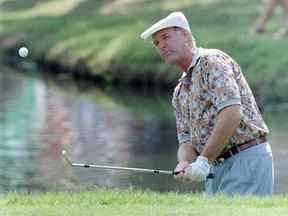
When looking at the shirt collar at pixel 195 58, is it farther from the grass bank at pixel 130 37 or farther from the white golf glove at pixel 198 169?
the grass bank at pixel 130 37

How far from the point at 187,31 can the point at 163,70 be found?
595 inches

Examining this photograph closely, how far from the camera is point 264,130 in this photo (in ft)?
19.9

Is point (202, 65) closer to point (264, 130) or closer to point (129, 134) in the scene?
point (264, 130)

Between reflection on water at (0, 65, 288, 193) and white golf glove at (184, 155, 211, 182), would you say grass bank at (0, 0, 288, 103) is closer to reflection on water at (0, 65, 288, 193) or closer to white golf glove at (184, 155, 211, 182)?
reflection on water at (0, 65, 288, 193)

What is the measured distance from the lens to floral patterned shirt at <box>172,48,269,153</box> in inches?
231

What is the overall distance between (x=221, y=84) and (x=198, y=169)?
0.46 metres

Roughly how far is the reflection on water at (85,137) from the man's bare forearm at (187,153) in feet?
14.4

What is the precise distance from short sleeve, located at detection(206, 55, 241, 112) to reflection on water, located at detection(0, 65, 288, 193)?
483cm

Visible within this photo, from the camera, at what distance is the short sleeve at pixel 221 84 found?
19.2 feet

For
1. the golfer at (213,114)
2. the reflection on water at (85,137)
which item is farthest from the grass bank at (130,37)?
the golfer at (213,114)

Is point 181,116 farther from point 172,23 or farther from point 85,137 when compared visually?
point 85,137

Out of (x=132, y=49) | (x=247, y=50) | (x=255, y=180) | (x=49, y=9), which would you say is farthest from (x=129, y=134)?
(x=49, y=9)

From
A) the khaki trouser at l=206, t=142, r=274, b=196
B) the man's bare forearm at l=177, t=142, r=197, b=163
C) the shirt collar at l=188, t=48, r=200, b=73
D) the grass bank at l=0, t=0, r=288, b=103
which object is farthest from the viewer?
the grass bank at l=0, t=0, r=288, b=103

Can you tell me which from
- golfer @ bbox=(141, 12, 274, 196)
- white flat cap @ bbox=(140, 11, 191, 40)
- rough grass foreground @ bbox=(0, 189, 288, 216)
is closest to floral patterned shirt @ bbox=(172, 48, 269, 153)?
golfer @ bbox=(141, 12, 274, 196)
